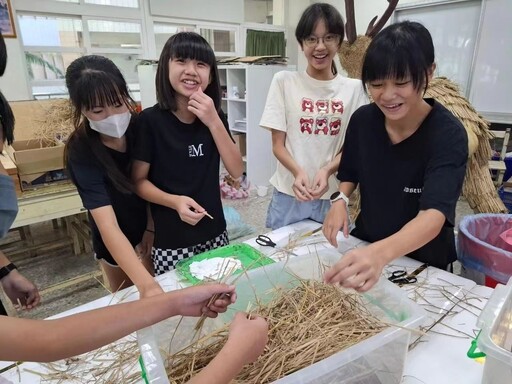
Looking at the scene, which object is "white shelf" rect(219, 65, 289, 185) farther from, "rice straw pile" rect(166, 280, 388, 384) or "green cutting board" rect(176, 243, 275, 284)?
"rice straw pile" rect(166, 280, 388, 384)

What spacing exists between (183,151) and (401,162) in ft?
2.38

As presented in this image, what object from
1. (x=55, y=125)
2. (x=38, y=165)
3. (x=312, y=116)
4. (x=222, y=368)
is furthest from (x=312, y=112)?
(x=55, y=125)

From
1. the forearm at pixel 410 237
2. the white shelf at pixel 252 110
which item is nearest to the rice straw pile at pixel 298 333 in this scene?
the forearm at pixel 410 237

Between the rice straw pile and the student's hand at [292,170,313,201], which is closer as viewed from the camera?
the rice straw pile

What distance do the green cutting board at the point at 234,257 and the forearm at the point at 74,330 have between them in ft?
1.38

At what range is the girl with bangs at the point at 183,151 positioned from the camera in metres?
1.17

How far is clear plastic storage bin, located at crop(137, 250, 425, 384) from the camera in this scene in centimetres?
60

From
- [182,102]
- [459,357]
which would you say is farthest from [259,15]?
[459,357]

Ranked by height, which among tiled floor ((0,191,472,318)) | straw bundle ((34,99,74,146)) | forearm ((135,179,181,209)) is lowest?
tiled floor ((0,191,472,318))

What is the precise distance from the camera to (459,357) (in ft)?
2.57

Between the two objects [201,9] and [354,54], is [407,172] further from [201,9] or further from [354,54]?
[201,9]

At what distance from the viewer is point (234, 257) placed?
3.89ft

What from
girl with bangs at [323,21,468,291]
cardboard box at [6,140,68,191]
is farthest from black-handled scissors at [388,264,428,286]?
cardboard box at [6,140,68,191]

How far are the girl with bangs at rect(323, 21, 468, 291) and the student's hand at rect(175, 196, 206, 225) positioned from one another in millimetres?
428
